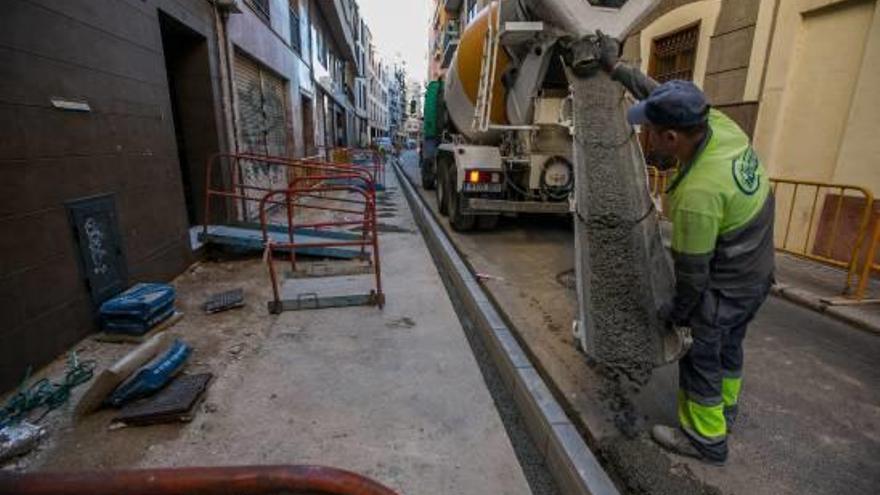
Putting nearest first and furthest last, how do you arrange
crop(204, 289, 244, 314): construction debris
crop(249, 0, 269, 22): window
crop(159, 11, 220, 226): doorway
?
crop(204, 289, 244, 314): construction debris, crop(159, 11, 220, 226): doorway, crop(249, 0, 269, 22): window

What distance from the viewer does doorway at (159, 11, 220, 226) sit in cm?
612

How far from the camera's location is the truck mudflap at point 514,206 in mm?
6168

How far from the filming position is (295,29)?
1285 centimetres

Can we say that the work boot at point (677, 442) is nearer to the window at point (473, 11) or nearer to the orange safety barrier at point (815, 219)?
the orange safety barrier at point (815, 219)

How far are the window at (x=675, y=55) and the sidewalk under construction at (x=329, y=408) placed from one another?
23.7 ft

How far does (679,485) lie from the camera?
82.6 inches

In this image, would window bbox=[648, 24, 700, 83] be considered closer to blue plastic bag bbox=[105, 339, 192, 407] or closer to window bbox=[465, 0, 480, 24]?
window bbox=[465, 0, 480, 24]

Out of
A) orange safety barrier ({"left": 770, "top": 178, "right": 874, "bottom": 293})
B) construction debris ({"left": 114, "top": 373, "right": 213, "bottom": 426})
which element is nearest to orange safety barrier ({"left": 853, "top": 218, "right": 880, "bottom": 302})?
orange safety barrier ({"left": 770, "top": 178, "right": 874, "bottom": 293})

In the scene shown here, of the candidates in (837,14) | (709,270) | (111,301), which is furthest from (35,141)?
(837,14)

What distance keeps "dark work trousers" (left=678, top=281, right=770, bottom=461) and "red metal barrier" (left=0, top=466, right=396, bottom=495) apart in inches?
72.6

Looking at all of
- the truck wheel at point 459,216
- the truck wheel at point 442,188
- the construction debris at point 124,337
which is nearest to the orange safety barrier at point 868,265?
the truck wheel at point 459,216

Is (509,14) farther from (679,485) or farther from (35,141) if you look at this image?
(679,485)

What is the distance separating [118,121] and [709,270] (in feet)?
16.1

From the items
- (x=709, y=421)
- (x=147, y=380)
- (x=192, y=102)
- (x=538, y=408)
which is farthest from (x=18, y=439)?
(x=192, y=102)
